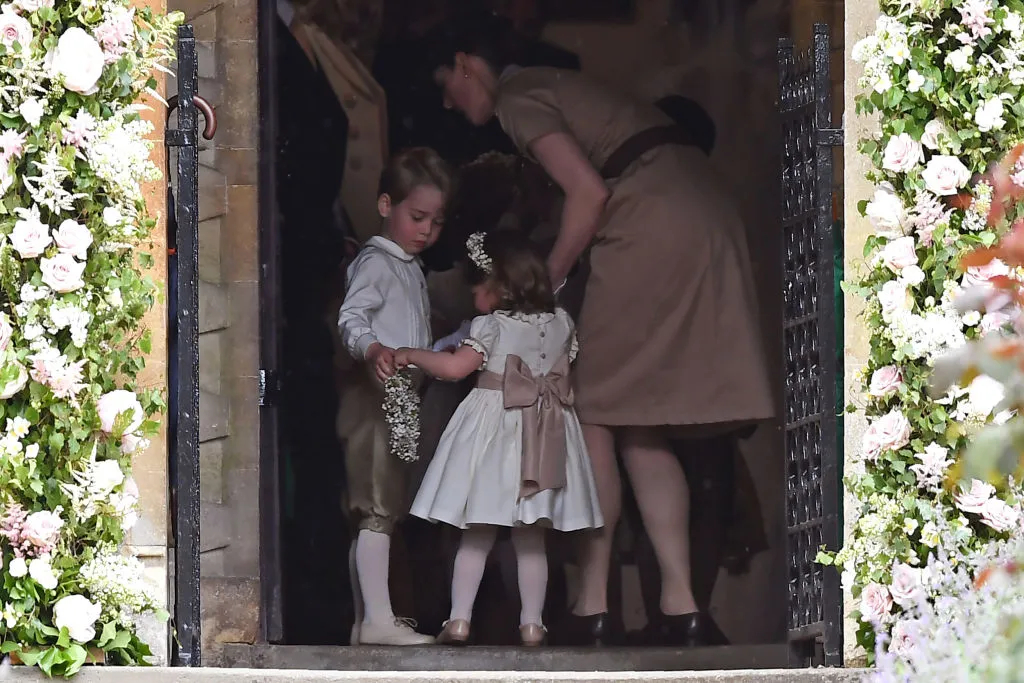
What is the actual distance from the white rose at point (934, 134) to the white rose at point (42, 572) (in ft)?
7.86

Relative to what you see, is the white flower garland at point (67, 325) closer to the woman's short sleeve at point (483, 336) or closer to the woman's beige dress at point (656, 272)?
the woman's short sleeve at point (483, 336)

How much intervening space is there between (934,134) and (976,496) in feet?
2.95

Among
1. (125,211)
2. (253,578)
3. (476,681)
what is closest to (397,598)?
(253,578)

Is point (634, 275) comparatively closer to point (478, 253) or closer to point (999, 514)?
point (478, 253)

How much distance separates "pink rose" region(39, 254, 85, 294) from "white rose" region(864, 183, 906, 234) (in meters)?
1.97

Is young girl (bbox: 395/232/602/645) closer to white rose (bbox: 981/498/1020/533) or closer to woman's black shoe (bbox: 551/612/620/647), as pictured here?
woman's black shoe (bbox: 551/612/620/647)

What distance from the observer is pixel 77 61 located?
397 cm

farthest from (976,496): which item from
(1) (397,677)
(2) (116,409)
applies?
(2) (116,409)

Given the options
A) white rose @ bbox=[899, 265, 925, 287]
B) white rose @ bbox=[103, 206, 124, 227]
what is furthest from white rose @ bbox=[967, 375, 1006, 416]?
white rose @ bbox=[103, 206, 124, 227]

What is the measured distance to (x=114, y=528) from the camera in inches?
159

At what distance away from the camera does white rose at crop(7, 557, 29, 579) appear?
155 inches

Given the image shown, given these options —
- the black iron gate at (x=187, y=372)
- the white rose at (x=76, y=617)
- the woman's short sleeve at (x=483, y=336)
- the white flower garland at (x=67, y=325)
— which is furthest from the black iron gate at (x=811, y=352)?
the white rose at (x=76, y=617)

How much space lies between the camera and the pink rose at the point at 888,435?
158 inches

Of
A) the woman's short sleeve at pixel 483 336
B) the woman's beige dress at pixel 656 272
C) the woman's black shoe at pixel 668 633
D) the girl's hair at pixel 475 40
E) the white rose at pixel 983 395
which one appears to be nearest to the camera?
the white rose at pixel 983 395
